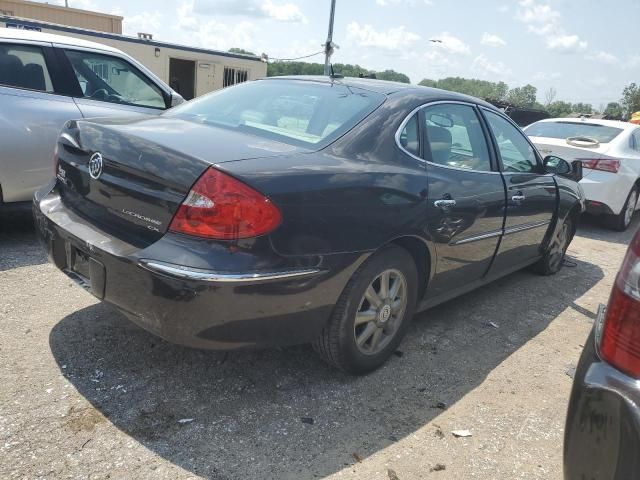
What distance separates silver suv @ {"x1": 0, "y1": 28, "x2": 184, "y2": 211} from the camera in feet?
14.6

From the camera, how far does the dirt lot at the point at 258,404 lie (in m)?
2.32

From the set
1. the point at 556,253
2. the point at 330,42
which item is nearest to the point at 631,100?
the point at 330,42

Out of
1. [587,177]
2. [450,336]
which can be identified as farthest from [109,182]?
[587,177]

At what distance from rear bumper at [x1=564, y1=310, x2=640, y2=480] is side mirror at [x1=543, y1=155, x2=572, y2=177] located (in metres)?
3.17

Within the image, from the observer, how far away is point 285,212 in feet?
7.80

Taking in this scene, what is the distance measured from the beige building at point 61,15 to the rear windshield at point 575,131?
24.1 meters

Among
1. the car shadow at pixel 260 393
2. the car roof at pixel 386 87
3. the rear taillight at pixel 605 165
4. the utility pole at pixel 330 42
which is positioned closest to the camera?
the car shadow at pixel 260 393

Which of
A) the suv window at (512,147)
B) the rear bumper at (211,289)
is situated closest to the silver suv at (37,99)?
the rear bumper at (211,289)

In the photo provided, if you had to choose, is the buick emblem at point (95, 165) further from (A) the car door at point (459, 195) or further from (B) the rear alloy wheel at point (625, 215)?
(B) the rear alloy wheel at point (625, 215)

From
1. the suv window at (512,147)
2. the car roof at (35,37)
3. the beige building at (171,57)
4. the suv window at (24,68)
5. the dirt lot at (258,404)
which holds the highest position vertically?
the beige building at (171,57)

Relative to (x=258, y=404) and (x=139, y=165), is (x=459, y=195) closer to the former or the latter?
(x=258, y=404)

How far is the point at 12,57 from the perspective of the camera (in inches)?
178

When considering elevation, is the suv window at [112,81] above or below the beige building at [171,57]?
below

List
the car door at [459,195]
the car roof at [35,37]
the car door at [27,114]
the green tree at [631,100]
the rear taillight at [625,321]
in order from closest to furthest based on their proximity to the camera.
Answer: the rear taillight at [625,321]
the car door at [459,195]
the car door at [27,114]
the car roof at [35,37]
the green tree at [631,100]
